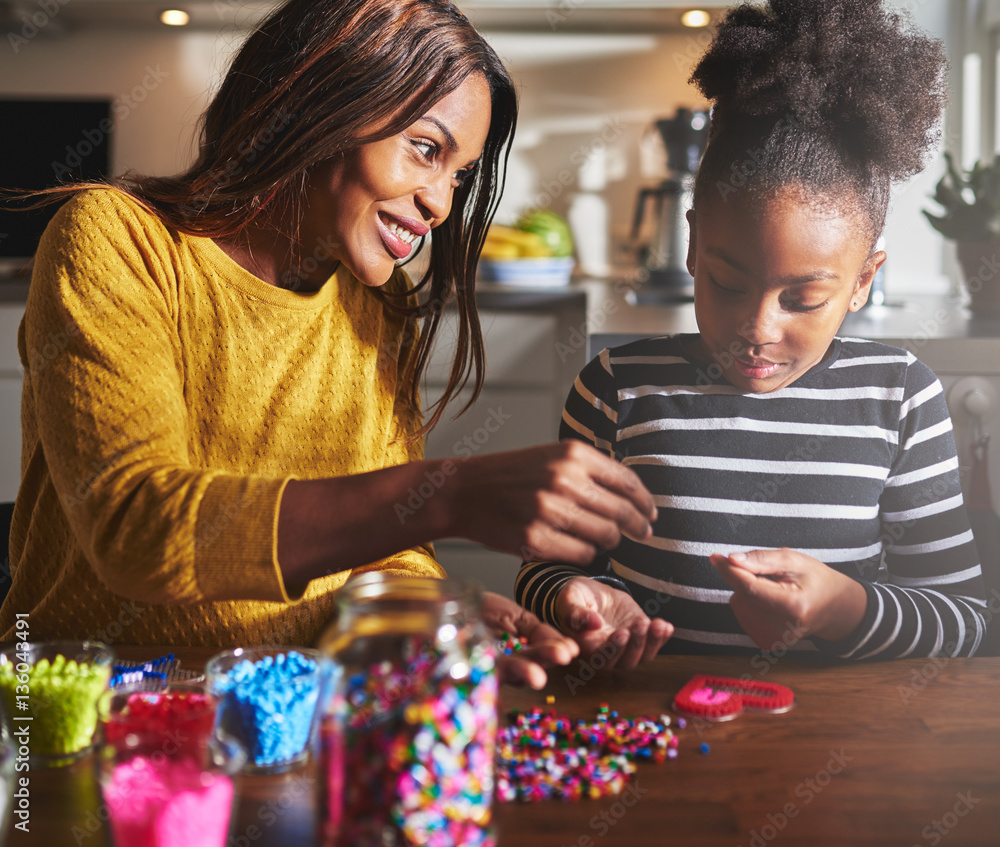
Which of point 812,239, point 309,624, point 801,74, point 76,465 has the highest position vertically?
point 801,74

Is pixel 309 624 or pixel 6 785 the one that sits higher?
pixel 6 785

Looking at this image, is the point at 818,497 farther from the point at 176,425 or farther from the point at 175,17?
the point at 175,17

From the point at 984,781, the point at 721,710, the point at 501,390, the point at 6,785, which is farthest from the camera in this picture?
the point at 501,390

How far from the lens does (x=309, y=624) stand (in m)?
1.11

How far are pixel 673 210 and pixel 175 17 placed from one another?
180 cm

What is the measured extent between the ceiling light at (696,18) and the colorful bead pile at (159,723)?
7.96 ft

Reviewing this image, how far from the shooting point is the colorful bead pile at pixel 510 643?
2.79 ft

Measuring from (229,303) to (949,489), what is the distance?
847mm

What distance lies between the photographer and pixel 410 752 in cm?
50

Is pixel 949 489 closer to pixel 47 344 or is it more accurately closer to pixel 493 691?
pixel 493 691

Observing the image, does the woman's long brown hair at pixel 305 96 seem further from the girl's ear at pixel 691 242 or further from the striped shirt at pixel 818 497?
the striped shirt at pixel 818 497

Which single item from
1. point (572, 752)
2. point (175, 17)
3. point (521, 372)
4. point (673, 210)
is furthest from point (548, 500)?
point (175, 17)

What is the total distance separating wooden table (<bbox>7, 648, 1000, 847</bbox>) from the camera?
2.06ft

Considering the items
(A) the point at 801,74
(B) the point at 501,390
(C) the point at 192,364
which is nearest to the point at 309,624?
→ (C) the point at 192,364
